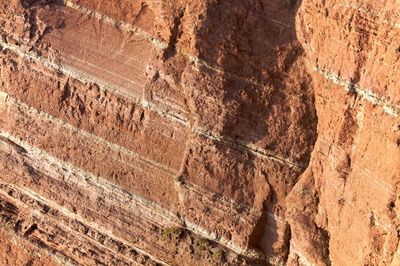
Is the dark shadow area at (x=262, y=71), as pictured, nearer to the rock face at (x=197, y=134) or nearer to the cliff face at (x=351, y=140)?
the rock face at (x=197, y=134)

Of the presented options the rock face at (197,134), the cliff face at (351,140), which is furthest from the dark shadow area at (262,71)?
the cliff face at (351,140)

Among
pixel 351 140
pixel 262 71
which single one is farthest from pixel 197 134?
pixel 351 140

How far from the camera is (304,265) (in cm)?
1483

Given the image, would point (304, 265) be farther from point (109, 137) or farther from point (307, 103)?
point (109, 137)

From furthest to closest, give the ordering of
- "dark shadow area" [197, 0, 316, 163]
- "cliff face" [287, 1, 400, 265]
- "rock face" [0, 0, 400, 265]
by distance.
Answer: "dark shadow area" [197, 0, 316, 163] < "rock face" [0, 0, 400, 265] < "cliff face" [287, 1, 400, 265]

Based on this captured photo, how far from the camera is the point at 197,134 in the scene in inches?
605

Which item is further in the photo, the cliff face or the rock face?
the rock face

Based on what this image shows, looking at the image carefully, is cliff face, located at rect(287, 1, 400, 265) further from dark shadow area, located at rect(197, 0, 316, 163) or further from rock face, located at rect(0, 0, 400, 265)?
dark shadow area, located at rect(197, 0, 316, 163)

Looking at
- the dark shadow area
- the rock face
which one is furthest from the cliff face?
the dark shadow area

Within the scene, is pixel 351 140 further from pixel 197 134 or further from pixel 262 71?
pixel 197 134

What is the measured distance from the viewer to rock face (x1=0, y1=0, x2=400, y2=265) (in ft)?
43.2

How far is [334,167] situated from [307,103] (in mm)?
1721

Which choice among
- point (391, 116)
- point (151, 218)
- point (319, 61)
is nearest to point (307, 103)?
point (319, 61)

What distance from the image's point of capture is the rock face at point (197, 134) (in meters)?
13.2
